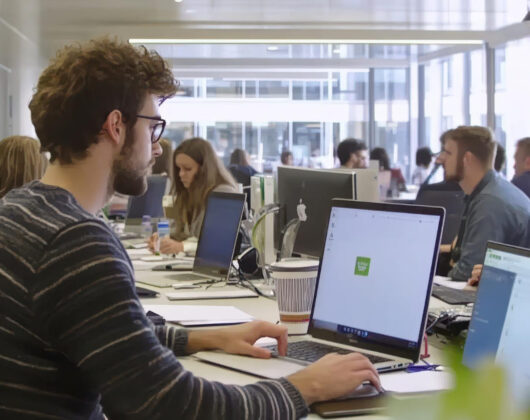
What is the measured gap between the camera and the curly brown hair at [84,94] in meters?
1.50

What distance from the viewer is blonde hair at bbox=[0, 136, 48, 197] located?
3.42m

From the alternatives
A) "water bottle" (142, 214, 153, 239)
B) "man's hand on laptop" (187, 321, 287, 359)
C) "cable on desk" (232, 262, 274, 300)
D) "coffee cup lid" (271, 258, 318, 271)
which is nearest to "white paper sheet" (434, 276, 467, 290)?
"cable on desk" (232, 262, 274, 300)

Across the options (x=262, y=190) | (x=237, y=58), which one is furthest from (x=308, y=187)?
(x=237, y=58)

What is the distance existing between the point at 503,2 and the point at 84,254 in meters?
6.64

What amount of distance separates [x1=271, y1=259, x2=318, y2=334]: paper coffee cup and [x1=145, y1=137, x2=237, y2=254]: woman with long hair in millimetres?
2341

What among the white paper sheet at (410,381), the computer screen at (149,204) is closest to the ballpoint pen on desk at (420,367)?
the white paper sheet at (410,381)

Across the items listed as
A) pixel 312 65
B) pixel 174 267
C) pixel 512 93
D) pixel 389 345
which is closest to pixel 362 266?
pixel 389 345

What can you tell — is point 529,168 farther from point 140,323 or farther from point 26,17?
point 140,323

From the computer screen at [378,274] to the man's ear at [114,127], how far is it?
2.22 feet

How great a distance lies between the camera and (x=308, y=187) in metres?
3.02

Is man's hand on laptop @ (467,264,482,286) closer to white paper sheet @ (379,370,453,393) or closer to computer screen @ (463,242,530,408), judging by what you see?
white paper sheet @ (379,370,453,393)

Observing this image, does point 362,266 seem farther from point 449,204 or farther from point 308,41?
point 308,41

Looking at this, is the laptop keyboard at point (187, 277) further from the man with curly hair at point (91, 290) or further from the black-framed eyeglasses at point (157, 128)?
the man with curly hair at point (91, 290)

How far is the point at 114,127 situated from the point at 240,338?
26.1 inches
